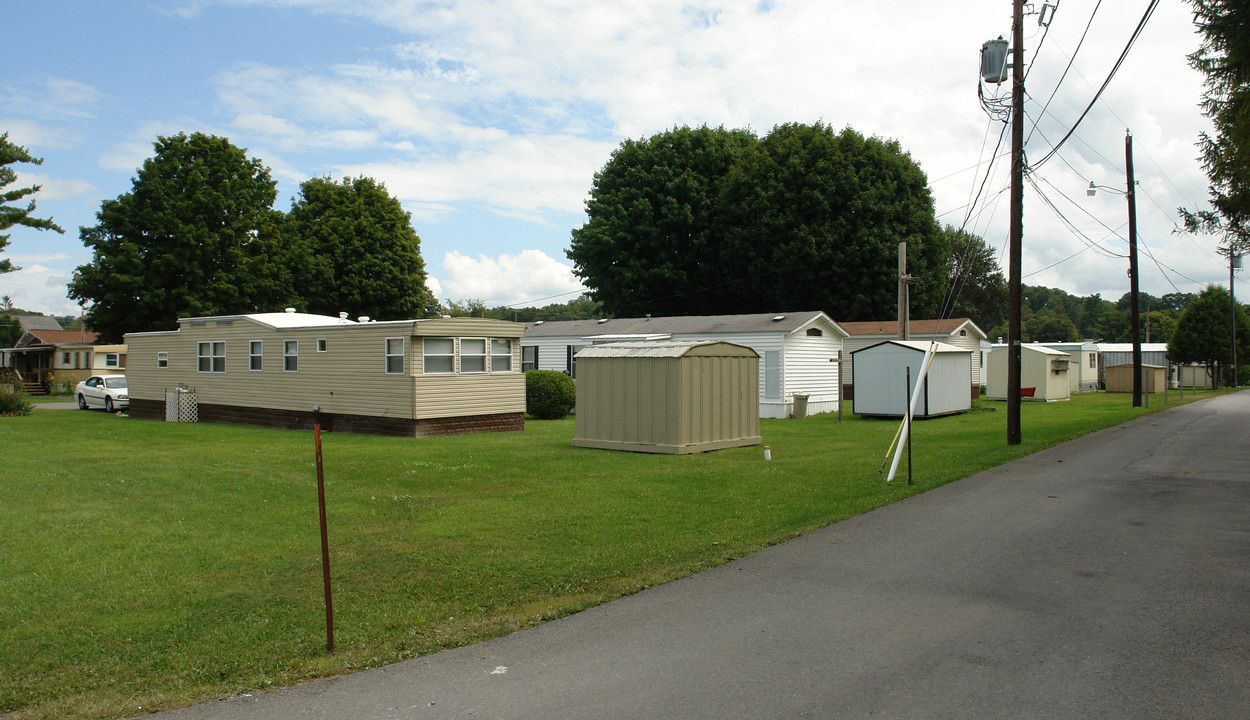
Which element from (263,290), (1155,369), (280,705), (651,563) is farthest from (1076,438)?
(263,290)

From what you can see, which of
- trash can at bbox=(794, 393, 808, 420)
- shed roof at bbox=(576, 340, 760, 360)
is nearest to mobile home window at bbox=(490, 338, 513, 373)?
shed roof at bbox=(576, 340, 760, 360)

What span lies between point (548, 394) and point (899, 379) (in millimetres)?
10564

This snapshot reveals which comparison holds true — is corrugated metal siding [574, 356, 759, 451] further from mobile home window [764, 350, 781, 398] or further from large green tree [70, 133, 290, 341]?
large green tree [70, 133, 290, 341]

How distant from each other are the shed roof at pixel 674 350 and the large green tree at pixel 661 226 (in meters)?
28.4

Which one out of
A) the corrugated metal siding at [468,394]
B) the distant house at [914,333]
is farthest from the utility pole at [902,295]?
the corrugated metal siding at [468,394]

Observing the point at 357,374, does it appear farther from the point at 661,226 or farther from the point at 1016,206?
the point at 661,226

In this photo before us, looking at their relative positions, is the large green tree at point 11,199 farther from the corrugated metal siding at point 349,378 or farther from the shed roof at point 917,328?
the shed roof at point 917,328

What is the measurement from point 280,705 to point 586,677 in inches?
65.1

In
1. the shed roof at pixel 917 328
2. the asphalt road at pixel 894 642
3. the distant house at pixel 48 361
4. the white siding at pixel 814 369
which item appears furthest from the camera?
the distant house at pixel 48 361

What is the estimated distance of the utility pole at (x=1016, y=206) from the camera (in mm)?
17000

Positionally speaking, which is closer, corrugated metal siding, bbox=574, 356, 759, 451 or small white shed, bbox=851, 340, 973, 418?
corrugated metal siding, bbox=574, 356, 759, 451

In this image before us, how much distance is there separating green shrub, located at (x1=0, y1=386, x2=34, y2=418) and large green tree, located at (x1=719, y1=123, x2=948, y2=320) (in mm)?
30312

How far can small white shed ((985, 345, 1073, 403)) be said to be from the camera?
35875 mm

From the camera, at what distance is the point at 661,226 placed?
45.5 meters
